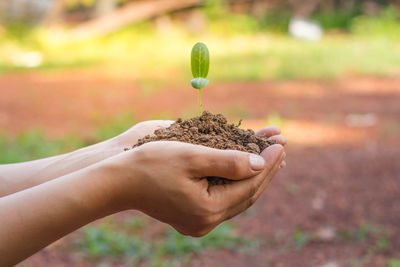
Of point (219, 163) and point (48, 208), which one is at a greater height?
point (219, 163)

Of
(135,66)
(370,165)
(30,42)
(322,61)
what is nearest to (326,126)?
(370,165)

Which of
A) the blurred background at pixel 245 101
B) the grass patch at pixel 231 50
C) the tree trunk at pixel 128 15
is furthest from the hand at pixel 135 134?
the tree trunk at pixel 128 15

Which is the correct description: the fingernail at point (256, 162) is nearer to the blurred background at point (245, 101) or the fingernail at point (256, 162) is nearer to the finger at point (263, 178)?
the finger at point (263, 178)

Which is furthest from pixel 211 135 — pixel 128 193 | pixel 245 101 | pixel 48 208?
pixel 245 101

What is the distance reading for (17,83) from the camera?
22.7 feet

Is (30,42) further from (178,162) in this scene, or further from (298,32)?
(178,162)

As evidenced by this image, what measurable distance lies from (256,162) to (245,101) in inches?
190

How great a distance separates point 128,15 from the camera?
12.2 metres

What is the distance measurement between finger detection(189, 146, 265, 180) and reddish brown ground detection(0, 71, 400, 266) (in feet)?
4.65

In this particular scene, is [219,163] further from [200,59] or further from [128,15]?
[128,15]

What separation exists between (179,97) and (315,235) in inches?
147

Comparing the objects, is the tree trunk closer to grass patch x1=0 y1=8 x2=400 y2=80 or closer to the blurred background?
the blurred background

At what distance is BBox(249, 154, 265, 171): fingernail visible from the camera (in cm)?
137

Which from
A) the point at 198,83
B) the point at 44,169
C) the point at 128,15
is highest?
the point at 128,15
